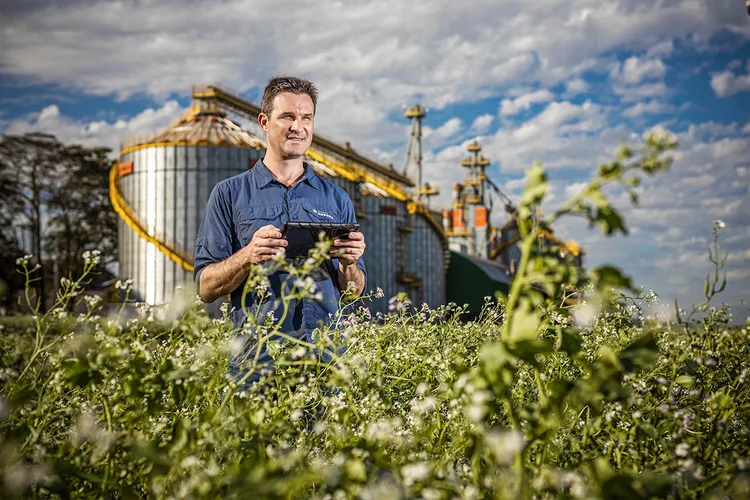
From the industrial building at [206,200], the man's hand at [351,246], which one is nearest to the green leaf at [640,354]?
the man's hand at [351,246]

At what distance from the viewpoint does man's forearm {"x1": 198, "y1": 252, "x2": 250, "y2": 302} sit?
285cm

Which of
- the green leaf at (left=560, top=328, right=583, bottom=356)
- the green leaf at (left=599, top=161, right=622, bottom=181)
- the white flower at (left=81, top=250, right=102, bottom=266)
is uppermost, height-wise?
the green leaf at (left=599, top=161, right=622, bottom=181)

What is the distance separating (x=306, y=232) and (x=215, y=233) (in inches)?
34.7

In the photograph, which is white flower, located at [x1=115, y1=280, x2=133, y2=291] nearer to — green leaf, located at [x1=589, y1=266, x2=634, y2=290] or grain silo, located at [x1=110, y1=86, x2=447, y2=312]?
green leaf, located at [x1=589, y1=266, x2=634, y2=290]

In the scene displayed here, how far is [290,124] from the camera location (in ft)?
10.9

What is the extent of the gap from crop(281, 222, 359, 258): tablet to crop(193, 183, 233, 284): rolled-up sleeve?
71cm

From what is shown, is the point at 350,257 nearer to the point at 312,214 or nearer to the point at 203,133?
the point at 312,214

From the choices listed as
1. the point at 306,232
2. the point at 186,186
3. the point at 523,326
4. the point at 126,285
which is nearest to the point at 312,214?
the point at 306,232

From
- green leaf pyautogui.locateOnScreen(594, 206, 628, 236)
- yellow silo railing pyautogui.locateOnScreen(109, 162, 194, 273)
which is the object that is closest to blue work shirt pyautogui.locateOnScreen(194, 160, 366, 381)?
green leaf pyautogui.locateOnScreen(594, 206, 628, 236)

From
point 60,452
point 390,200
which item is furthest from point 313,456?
point 390,200

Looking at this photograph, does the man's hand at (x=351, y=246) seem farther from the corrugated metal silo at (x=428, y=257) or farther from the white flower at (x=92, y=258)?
the corrugated metal silo at (x=428, y=257)

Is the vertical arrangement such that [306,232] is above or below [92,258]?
above

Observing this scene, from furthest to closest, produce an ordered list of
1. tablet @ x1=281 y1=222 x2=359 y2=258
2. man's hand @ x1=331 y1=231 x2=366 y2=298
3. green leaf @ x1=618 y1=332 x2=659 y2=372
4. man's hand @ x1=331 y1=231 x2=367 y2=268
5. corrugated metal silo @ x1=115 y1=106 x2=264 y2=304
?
corrugated metal silo @ x1=115 y1=106 x2=264 y2=304, man's hand @ x1=331 y1=231 x2=367 y2=268, man's hand @ x1=331 y1=231 x2=366 y2=298, tablet @ x1=281 y1=222 x2=359 y2=258, green leaf @ x1=618 y1=332 x2=659 y2=372

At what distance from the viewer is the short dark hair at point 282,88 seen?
132 inches
